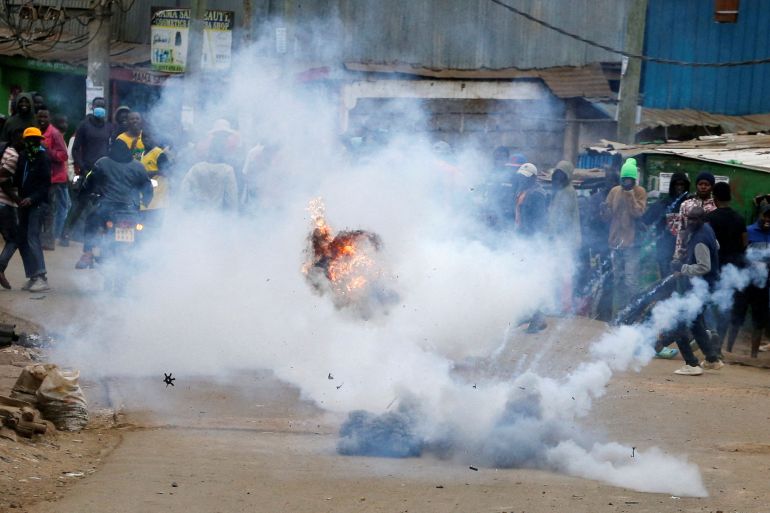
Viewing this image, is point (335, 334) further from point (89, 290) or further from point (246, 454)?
point (89, 290)

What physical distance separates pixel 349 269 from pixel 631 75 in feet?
20.4

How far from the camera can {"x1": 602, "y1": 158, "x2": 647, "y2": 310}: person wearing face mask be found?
1325cm

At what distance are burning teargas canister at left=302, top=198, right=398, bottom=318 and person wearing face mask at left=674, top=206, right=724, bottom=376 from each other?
2.92 m

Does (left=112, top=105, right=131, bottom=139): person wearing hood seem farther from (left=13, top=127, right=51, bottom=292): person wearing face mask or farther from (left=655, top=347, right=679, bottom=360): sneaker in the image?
(left=655, top=347, right=679, bottom=360): sneaker

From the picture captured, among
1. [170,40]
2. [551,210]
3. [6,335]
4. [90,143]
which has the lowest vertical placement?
[6,335]

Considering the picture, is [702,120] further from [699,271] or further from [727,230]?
[699,271]

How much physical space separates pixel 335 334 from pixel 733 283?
427cm

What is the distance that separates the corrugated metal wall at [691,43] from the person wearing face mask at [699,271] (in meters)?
9.10

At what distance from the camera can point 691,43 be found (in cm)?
1959

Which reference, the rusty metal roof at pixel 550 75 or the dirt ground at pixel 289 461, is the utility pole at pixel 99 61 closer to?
the rusty metal roof at pixel 550 75

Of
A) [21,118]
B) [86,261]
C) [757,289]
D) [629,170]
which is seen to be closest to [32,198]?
[86,261]

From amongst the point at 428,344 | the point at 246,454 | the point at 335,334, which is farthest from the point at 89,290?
the point at 246,454

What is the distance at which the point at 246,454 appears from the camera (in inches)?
285

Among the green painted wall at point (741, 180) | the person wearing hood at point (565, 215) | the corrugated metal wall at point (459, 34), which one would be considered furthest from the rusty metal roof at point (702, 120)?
the person wearing hood at point (565, 215)
